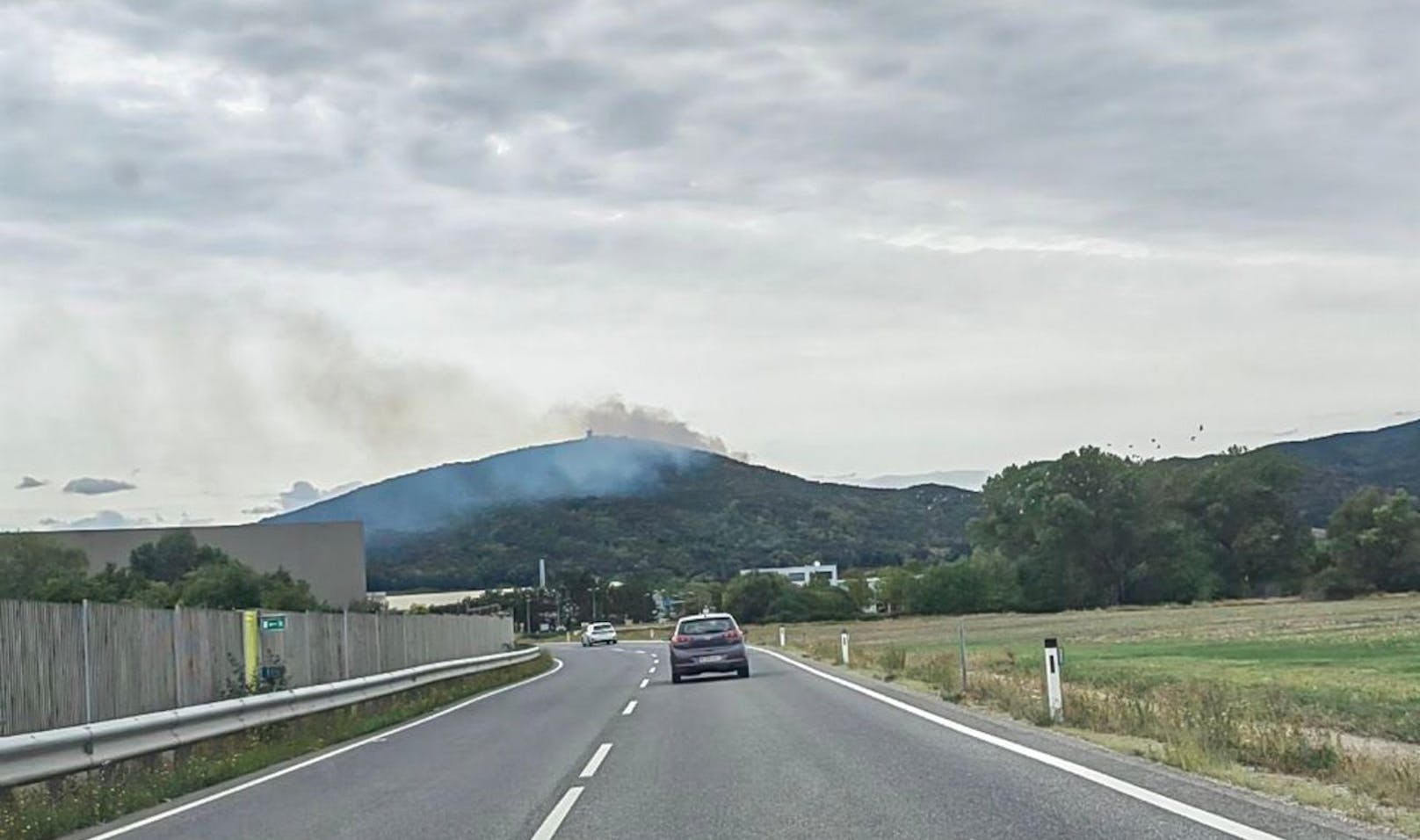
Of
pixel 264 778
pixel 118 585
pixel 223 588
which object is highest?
pixel 118 585

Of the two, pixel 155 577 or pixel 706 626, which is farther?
pixel 155 577

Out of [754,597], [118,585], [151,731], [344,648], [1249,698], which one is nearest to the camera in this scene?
[151,731]

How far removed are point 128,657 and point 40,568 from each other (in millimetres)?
58146

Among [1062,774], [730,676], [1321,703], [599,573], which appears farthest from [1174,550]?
[1062,774]

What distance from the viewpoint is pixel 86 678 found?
16.8 m

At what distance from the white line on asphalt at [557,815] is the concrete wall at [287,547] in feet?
229

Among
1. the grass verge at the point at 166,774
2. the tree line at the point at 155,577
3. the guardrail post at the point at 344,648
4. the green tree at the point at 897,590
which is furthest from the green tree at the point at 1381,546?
the grass verge at the point at 166,774

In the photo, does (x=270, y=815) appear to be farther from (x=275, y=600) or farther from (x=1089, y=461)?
(x=1089, y=461)

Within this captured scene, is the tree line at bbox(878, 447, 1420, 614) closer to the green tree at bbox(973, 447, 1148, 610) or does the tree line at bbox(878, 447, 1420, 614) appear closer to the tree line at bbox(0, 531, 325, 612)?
the green tree at bbox(973, 447, 1148, 610)

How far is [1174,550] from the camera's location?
130750mm

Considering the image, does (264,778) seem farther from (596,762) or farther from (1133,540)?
(1133,540)

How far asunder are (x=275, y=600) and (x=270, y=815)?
46633mm

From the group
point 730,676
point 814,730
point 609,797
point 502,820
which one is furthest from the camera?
point 730,676

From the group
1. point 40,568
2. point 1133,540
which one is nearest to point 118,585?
point 40,568
